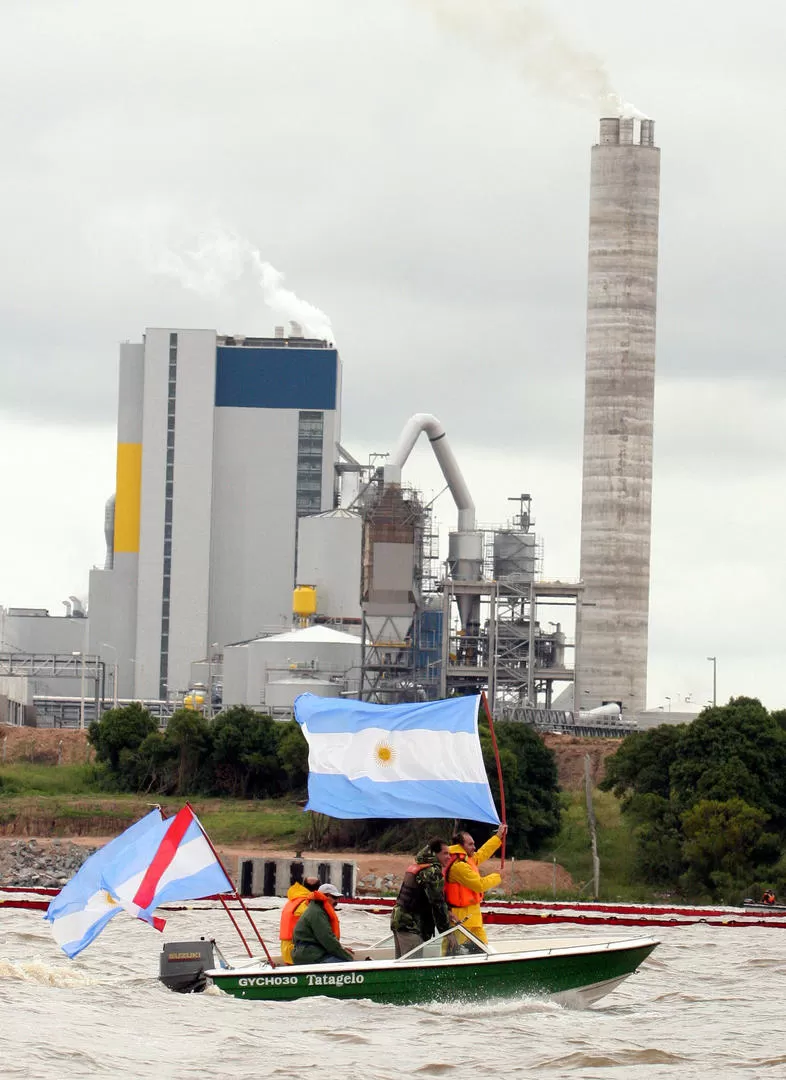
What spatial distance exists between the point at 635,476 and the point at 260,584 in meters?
24.1

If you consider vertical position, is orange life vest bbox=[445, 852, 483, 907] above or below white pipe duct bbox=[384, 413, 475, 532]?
below

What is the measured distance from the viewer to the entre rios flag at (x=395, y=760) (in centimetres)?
2789

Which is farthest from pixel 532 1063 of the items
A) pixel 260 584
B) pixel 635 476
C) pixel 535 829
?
pixel 260 584

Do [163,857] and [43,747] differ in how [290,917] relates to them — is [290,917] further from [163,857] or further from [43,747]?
[43,747]

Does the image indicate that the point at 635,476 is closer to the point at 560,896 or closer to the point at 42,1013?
the point at 560,896

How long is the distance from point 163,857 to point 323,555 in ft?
272

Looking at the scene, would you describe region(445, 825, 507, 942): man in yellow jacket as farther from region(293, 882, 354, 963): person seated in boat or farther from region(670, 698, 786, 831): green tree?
region(670, 698, 786, 831): green tree

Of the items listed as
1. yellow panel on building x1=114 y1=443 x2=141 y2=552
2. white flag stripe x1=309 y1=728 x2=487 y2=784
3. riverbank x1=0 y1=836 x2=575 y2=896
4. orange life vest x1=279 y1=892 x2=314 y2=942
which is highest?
yellow panel on building x1=114 y1=443 x2=141 y2=552

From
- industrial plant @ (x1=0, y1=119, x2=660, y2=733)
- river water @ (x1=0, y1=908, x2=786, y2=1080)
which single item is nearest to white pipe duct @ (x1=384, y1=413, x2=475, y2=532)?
industrial plant @ (x1=0, y1=119, x2=660, y2=733)

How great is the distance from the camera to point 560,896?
5600cm

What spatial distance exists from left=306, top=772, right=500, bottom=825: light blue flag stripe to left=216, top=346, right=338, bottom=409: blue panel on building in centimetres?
9143

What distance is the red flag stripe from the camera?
25.9m

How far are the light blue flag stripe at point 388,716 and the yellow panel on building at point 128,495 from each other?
90.7m

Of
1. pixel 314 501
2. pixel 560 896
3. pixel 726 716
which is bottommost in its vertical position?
pixel 560 896
